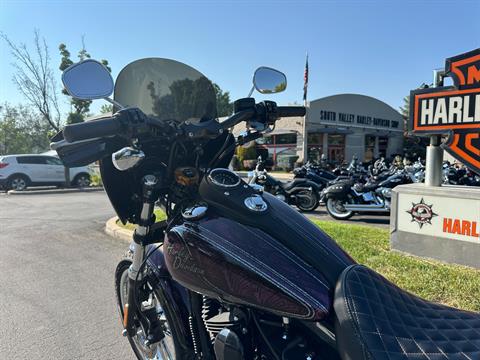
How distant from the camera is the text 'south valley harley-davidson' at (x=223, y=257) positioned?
49.3 inches

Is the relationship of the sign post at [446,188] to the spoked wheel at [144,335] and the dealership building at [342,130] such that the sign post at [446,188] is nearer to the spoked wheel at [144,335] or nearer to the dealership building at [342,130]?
the spoked wheel at [144,335]

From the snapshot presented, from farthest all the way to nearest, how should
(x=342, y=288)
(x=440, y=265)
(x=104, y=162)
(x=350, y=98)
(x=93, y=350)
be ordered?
(x=350, y=98) < (x=440, y=265) < (x=93, y=350) < (x=104, y=162) < (x=342, y=288)

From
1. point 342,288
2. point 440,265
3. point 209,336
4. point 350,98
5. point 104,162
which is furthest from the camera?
point 350,98

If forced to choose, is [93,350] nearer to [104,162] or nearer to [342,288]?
[104,162]

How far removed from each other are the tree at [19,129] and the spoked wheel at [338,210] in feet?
138

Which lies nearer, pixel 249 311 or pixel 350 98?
pixel 249 311

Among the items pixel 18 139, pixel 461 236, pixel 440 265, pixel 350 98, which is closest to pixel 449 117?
pixel 461 236

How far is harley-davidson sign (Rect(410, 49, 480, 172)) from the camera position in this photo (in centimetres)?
447

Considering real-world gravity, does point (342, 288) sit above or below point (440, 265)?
above

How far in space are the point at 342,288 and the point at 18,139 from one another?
171 feet

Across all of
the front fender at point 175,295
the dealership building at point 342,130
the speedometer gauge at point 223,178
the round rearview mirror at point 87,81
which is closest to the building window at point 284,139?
the dealership building at point 342,130

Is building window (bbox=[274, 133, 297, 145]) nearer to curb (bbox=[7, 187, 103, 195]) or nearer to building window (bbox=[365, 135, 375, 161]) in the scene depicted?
building window (bbox=[365, 135, 375, 161])

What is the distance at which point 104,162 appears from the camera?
194 cm

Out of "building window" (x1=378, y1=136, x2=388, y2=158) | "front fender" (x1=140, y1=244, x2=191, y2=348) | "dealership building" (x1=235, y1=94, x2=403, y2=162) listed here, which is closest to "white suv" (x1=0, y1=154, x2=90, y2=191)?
"dealership building" (x1=235, y1=94, x2=403, y2=162)
